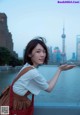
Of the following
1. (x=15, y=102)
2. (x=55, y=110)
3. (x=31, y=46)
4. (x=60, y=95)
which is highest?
(x=31, y=46)

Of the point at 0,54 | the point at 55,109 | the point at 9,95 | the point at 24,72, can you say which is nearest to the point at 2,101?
the point at 9,95

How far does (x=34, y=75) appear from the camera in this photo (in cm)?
161

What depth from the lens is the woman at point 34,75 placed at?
162 centimetres

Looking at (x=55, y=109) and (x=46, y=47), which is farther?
(x=55, y=109)

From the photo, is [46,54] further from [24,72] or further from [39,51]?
[24,72]

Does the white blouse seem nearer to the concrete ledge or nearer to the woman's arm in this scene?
the woman's arm

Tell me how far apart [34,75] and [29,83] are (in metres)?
0.05

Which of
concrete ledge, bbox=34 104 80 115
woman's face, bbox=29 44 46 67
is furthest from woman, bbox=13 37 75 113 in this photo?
concrete ledge, bbox=34 104 80 115

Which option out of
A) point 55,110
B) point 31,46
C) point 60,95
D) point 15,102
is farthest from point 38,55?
point 60,95

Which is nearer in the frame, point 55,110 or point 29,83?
point 29,83

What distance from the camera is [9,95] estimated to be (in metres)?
1.62

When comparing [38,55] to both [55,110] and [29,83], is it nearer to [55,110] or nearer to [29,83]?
[29,83]

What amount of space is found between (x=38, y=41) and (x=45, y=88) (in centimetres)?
25

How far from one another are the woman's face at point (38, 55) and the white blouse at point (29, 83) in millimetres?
64
